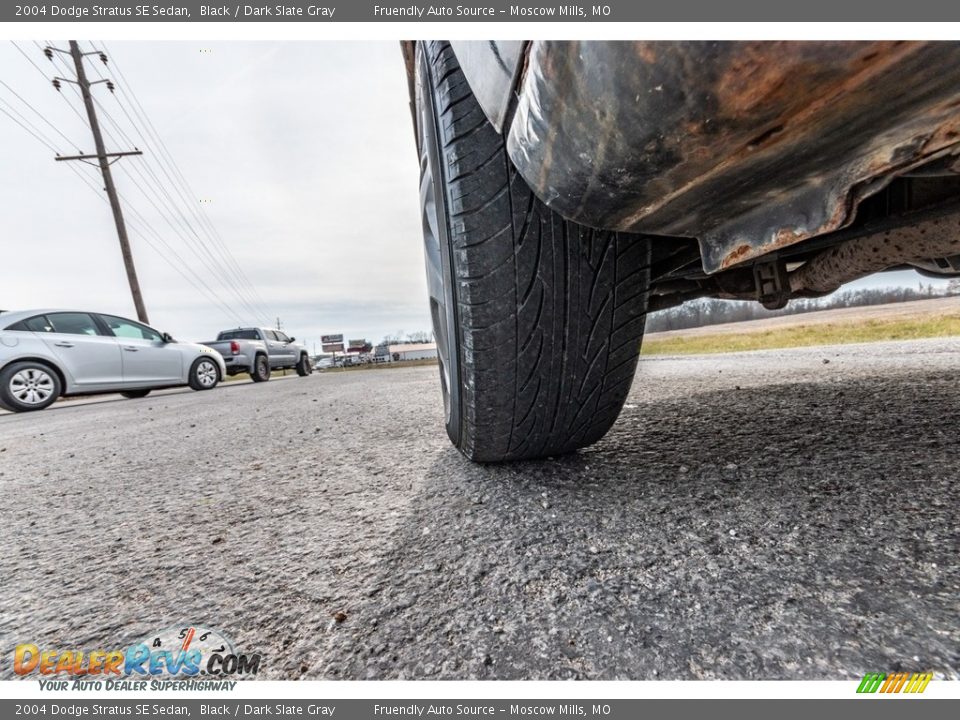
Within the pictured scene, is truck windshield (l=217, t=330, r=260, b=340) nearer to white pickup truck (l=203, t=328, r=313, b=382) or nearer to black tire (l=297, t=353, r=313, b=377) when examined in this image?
white pickup truck (l=203, t=328, r=313, b=382)

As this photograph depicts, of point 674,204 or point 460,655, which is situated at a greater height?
point 674,204

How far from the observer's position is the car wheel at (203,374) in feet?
20.2

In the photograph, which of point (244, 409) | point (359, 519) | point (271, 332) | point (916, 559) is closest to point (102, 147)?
point (271, 332)

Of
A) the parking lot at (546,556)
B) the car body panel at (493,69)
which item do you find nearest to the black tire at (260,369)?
the parking lot at (546,556)

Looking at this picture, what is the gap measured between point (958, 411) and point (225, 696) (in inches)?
71.8

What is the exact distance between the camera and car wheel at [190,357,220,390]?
6145mm

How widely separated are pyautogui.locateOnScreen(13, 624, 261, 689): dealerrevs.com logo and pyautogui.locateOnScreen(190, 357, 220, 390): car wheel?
6628 millimetres

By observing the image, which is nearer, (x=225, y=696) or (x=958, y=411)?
(x=225, y=696)

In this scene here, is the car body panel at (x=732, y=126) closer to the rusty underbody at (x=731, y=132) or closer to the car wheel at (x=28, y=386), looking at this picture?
the rusty underbody at (x=731, y=132)

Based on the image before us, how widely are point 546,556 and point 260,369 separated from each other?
32.0ft

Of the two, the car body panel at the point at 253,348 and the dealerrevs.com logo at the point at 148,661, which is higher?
the car body panel at the point at 253,348

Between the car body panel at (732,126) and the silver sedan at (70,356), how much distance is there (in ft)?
20.1

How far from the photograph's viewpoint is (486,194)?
28.8 inches

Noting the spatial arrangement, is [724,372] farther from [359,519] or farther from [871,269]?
[359,519]
